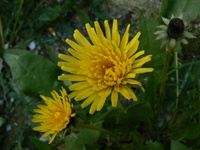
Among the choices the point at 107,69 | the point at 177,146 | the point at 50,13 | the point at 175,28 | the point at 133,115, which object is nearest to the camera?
the point at 175,28

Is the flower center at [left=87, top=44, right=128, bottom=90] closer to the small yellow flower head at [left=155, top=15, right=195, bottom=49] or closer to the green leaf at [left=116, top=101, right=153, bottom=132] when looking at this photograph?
the small yellow flower head at [left=155, top=15, right=195, bottom=49]

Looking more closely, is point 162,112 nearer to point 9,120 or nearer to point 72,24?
point 72,24

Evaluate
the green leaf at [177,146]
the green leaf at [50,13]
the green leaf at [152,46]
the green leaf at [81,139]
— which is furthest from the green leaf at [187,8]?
the green leaf at [50,13]

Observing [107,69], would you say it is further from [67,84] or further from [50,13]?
[50,13]

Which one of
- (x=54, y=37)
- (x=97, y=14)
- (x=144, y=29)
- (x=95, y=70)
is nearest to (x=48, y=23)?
(x=54, y=37)

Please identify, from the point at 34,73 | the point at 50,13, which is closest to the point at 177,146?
the point at 34,73

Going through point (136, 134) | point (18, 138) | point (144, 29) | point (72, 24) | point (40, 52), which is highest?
point (144, 29)
